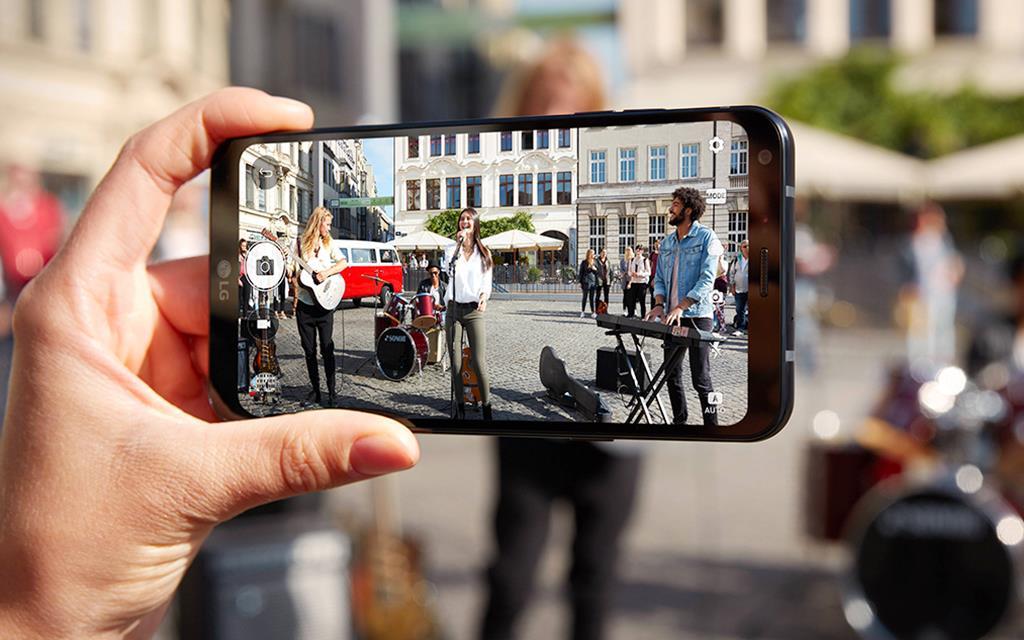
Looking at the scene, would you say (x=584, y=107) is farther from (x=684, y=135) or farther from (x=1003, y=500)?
(x=1003, y=500)

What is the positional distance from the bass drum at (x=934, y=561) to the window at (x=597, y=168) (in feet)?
10.1

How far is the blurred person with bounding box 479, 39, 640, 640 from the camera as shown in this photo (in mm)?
2754

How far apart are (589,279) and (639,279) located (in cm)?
7

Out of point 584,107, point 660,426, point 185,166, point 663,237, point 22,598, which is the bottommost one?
point 22,598

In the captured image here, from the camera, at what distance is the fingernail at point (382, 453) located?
1240 millimetres

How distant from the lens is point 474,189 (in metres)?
1.38

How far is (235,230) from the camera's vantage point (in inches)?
58.7

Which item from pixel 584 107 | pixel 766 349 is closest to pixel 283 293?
pixel 766 349

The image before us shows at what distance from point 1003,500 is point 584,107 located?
8.21 feet

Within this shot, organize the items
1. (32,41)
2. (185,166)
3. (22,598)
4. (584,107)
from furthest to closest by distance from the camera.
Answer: (32,41), (584,107), (185,166), (22,598)

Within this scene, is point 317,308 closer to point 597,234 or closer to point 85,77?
point 597,234

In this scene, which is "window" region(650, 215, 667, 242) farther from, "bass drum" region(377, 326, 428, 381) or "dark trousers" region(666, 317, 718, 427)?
"bass drum" region(377, 326, 428, 381)

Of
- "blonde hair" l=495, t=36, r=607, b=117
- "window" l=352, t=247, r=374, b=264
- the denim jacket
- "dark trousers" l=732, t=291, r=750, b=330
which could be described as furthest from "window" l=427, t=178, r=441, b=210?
"blonde hair" l=495, t=36, r=607, b=117

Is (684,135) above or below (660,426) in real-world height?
above
